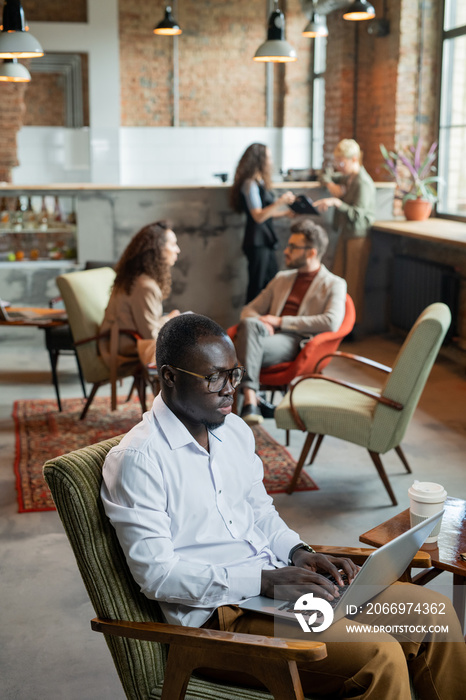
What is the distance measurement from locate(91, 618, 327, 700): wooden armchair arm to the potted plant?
6.47 m

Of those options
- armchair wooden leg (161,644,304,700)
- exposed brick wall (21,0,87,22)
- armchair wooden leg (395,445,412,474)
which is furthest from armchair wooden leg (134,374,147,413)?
exposed brick wall (21,0,87,22)

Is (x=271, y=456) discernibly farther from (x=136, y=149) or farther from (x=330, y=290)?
(x=136, y=149)

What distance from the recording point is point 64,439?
479 cm

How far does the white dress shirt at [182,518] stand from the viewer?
175 cm

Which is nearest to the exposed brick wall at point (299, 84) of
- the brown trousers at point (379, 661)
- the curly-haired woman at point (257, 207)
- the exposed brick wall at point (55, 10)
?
the exposed brick wall at point (55, 10)

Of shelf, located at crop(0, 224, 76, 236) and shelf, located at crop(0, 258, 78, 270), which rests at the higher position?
shelf, located at crop(0, 224, 76, 236)

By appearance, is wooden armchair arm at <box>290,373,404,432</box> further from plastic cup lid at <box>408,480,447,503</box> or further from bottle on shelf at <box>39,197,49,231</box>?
bottle on shelf at <box>39,197,49,231</box>

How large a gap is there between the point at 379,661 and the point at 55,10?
10.8m

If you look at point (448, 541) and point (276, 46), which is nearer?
point (448, 541)

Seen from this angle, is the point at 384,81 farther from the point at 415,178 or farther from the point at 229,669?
the point at 229,669

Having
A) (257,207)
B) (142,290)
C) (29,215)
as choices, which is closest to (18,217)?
(29,215)

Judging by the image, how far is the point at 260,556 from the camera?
1.98 meters

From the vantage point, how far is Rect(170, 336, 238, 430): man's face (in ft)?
6.19

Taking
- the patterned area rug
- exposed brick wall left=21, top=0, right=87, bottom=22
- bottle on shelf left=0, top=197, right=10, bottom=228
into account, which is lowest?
the patterned area rug
